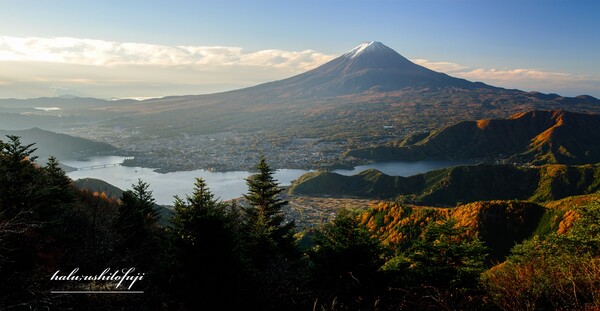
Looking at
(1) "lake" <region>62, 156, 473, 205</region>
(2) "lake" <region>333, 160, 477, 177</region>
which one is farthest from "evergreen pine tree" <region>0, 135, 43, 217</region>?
(2) "lake" <region>333, 160, 477, 177</region>

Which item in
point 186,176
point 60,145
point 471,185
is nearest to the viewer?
point 471,185

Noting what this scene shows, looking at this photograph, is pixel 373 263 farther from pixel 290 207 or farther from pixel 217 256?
pixel 290 207

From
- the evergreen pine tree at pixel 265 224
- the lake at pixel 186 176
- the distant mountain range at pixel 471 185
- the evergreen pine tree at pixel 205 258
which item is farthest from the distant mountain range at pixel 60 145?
the evergreen pine tree at pixel 205 258

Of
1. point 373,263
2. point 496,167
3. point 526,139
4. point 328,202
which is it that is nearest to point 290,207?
point 328,202

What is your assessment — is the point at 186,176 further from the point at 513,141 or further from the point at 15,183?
the point at 513,141

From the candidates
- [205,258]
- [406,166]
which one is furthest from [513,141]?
[205,258]

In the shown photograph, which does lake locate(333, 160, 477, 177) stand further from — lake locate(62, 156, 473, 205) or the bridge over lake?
the bridge over lake

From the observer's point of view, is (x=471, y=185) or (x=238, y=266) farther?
(x=471, y=185)

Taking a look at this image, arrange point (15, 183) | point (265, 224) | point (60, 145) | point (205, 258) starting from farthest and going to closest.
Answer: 1. point (60, 145)
2. point (265, 224)
3. point (15, 183)
4. point (205, 258)
